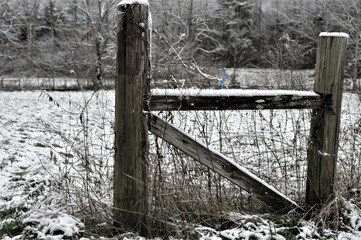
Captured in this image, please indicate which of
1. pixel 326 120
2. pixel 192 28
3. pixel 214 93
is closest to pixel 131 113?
pixel 214 93

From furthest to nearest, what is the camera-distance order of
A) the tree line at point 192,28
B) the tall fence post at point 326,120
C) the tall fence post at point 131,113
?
1. the tree line at point 192,28
2. the tall fence post at point 326,120
3. the tall fence post at point 131,113

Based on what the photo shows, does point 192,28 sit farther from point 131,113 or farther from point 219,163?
point 131,113

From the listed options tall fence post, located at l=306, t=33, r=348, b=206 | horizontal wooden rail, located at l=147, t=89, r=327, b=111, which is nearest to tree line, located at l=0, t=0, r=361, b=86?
tall fence post, located at l=306, t=33, r=348, b=206

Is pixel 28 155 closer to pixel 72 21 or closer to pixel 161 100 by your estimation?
pixel 161 100

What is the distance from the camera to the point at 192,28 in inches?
1454

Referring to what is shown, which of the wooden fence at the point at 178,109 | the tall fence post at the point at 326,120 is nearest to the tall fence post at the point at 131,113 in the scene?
the wooden fence at the point at 178,109

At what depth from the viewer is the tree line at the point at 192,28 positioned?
101 feet

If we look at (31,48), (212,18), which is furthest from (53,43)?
(212,18)

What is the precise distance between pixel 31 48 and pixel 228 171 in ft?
111

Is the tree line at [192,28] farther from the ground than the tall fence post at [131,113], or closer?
farther from the ground

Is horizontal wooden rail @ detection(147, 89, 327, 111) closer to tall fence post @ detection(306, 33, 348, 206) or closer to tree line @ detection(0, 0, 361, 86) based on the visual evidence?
tall fence post @ detection(306, 33, 348, 206)

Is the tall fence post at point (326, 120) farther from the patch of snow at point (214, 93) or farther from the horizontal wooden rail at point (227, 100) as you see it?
the patch of snow at point (214, 93)

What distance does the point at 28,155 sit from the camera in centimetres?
725

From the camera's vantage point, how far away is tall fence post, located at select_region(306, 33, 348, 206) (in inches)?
137
